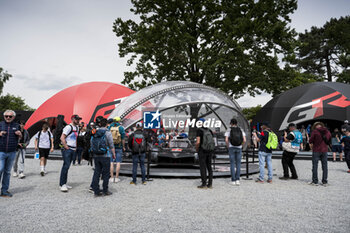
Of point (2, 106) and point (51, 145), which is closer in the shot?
point (51, 145)

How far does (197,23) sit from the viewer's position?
2061 centimetres

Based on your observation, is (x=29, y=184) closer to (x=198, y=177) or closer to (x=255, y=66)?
(x=198, y=177)

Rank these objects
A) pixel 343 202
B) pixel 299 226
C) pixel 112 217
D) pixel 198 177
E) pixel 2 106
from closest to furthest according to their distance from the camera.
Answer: pixel 299 226 < pixel 112 217 < pixel 343 202 < pixel 198 177 < pixel 2 106

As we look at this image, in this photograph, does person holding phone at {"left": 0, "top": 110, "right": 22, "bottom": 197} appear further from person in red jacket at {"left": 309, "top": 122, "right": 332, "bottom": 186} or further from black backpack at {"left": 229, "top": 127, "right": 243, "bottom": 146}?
person in red jacket at {"left": 309, "top": 122, "right": 332, "bottom": 186}

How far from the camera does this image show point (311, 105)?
21.2 meters

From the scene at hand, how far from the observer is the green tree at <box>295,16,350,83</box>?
35.2 metres

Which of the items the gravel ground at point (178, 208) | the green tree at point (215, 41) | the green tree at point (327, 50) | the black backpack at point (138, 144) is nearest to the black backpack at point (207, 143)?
the gravel ground at point (178, 208)

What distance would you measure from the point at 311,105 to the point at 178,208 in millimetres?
20364

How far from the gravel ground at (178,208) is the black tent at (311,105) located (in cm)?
1509

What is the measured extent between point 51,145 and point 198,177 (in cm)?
531

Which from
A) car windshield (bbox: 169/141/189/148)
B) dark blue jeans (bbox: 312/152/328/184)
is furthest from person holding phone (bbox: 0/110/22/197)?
dark blue jeans (bbox: 312/152/328/184)

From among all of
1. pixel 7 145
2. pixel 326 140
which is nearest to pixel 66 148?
pixel 7 145

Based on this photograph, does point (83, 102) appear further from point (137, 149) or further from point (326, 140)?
point (326, 140)

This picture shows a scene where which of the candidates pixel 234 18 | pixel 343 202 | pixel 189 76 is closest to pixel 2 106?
pixel 189 76
